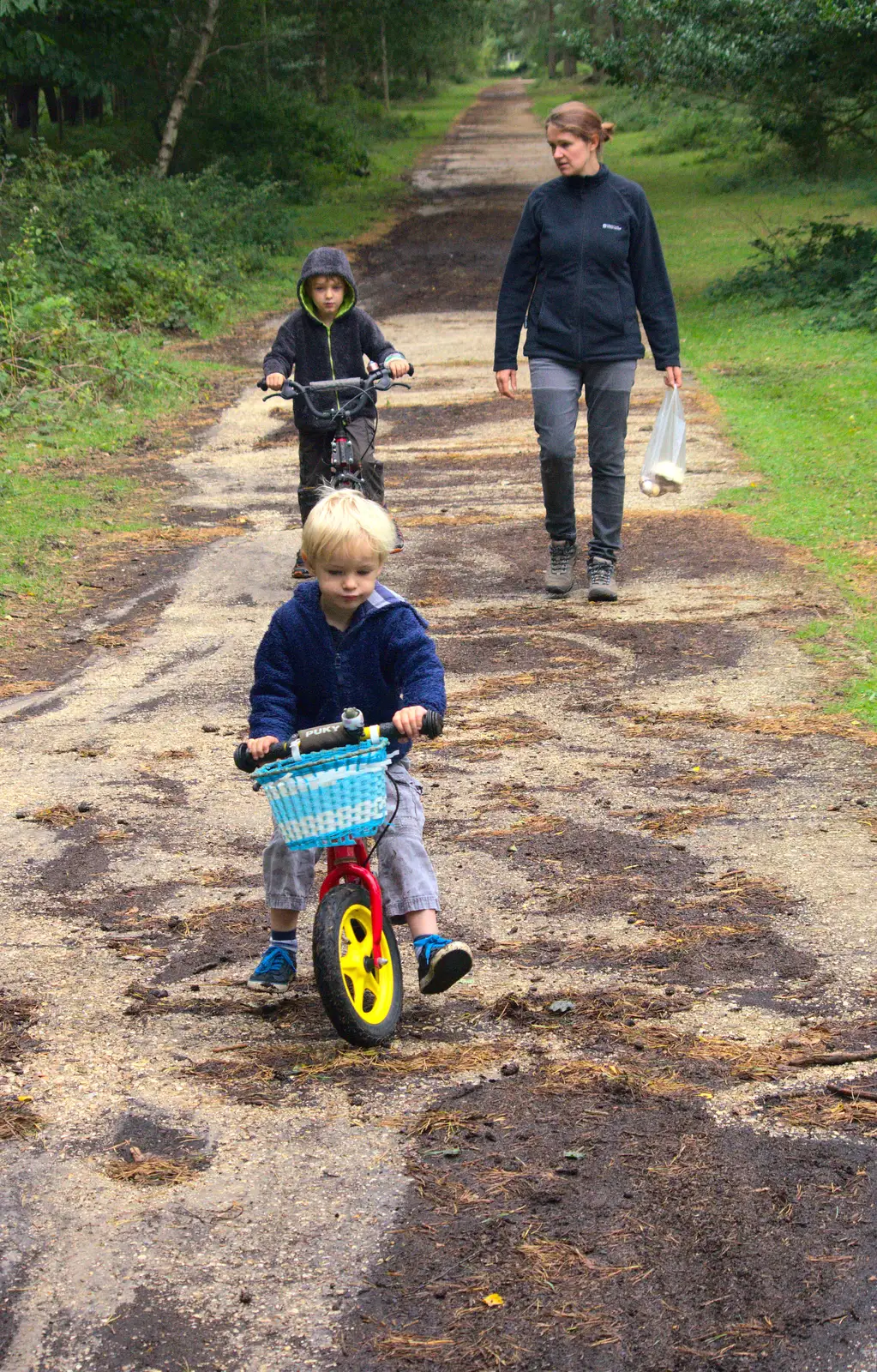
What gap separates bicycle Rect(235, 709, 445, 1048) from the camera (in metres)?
3.65

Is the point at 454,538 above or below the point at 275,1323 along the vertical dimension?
below

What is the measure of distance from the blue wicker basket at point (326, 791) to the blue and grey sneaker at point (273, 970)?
64cm

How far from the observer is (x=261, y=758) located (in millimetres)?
3840

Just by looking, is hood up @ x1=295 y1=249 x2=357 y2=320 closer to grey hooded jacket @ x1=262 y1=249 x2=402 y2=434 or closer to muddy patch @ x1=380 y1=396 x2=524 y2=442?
grey hooded jacket @ x1=262 y1=249 x2=402 y2=434

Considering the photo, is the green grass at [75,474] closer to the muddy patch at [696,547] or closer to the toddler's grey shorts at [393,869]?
the muddy patch at [696,547]

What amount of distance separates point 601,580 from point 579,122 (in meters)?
2.39

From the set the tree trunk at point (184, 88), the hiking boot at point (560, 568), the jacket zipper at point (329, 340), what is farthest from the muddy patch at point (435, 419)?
the tree trunk at point (184, 88)

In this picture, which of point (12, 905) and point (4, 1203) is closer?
point (4, 1203)

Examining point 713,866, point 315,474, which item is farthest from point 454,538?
point 713,866

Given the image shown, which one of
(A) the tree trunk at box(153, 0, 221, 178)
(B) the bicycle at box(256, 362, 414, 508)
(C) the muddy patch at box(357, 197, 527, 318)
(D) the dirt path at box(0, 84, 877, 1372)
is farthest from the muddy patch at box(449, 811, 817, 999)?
(A) the tree trunk at box(153, 0, 221, 178)

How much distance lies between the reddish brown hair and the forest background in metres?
2.70

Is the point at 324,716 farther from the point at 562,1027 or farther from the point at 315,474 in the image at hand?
the point at 315,474

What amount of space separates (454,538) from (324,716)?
602cm

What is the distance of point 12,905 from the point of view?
4.91 meters
